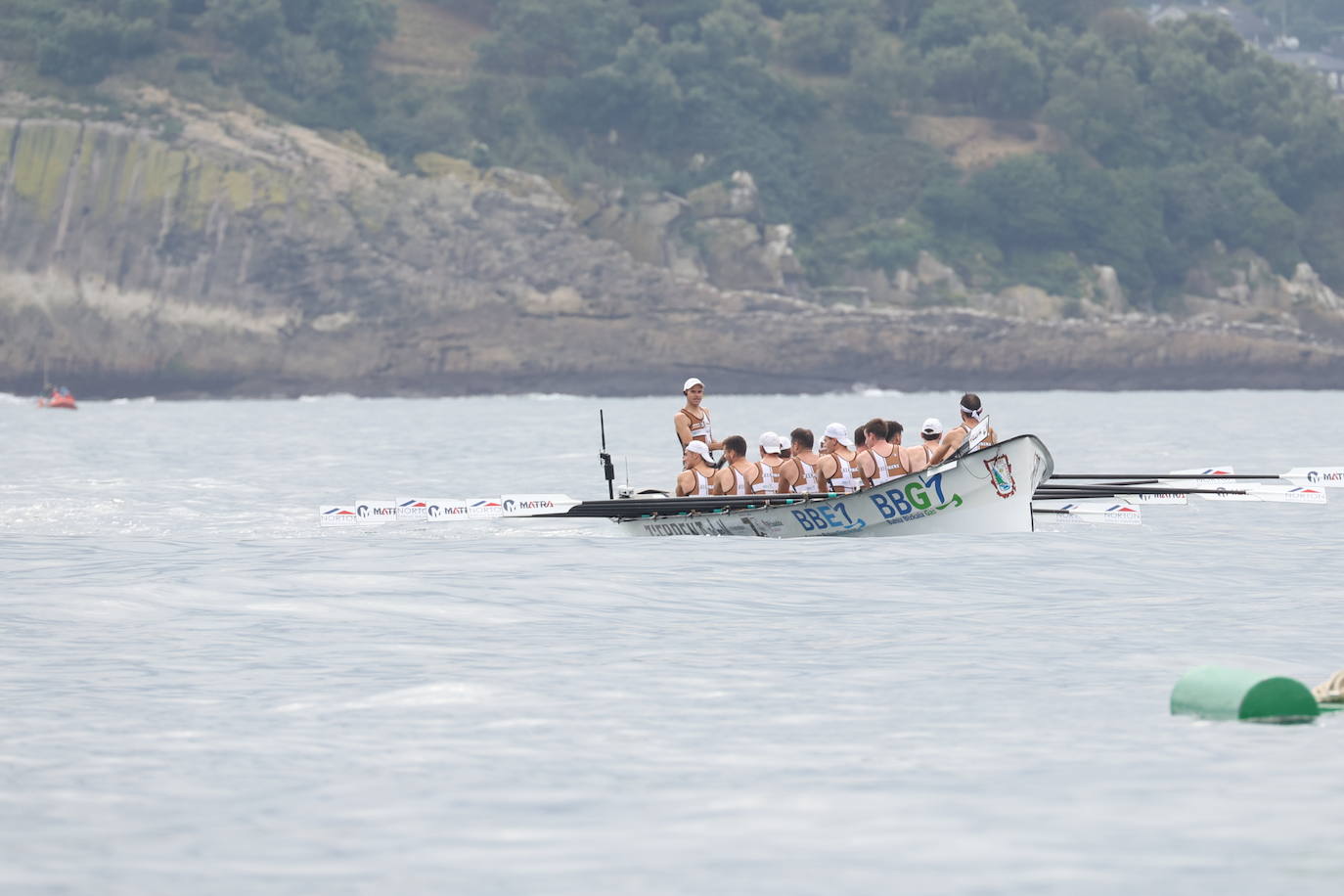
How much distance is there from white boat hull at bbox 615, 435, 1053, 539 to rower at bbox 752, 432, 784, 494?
0.54 metres

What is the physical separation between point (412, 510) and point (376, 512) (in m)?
0.50

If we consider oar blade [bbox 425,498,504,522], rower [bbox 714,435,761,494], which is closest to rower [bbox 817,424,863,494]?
rower [bbox 714,435,761,494]

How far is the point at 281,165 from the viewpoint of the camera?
96.0 meters

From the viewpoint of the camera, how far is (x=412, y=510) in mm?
24562

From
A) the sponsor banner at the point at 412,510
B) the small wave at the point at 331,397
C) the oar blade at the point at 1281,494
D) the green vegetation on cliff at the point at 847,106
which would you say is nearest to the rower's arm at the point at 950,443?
the oar blade at the point at 1281,494

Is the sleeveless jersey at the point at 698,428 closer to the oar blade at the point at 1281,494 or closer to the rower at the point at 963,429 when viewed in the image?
the rower at the point at 963,429

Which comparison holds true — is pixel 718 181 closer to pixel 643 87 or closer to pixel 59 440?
pixel 643 87

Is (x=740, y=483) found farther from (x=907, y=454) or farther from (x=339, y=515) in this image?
(x=339, y=515)

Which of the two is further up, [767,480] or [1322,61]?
[1322,61]

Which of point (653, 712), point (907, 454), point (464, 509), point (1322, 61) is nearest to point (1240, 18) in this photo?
point (1322, 61)

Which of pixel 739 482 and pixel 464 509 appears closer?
pixel 739 482

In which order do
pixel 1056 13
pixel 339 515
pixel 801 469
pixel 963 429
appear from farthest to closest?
1. pixel 1056 13
2. pixel 339 515
3. pixel 801 469
4. pixel 963 429

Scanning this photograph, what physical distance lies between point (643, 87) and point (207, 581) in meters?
87.0

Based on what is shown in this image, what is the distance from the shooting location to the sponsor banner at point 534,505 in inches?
966
